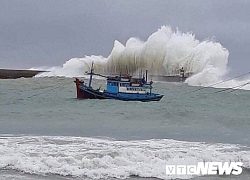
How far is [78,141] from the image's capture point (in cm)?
1281

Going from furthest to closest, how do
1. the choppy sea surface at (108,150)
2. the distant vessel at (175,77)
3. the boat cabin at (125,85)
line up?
the distant vessel at (175,77), the boat cabin at (125,85), the choppy sea surface at (108,150)

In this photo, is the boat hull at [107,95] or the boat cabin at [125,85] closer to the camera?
the boat hull at [107,95]

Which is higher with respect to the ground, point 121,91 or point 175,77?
point 175,77

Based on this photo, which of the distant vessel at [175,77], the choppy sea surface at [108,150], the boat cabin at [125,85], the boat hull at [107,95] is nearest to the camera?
the choppy sea surface at [108,150]

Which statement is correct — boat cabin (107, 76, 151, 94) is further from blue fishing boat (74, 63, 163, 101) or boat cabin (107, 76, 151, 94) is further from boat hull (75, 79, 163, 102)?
boat hull (75, 79, 163, 102)

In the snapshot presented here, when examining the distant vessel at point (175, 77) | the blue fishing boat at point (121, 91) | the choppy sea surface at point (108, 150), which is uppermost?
the distant vessel at point (175, 77)

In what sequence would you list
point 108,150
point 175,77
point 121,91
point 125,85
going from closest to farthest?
1. point 108,150
2. point 121,91
3. point 125,85
4. point 175,77

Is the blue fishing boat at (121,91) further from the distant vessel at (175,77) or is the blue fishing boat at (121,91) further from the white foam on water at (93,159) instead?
the distant vessel at (175,77)

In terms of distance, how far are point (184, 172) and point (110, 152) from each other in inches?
67.4

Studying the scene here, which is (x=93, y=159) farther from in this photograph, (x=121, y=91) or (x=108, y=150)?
(x=121, y=91)

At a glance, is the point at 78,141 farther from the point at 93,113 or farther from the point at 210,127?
the point at 93,113

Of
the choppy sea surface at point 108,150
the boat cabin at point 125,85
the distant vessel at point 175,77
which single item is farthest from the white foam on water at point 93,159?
the distant vessel at point 175,77

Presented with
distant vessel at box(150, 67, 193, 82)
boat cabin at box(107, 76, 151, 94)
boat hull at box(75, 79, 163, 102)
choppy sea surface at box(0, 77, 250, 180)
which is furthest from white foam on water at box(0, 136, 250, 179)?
distant vessel at box(150, 67, 193, 82)

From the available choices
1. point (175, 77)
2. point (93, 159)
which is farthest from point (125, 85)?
point (175, 77)
